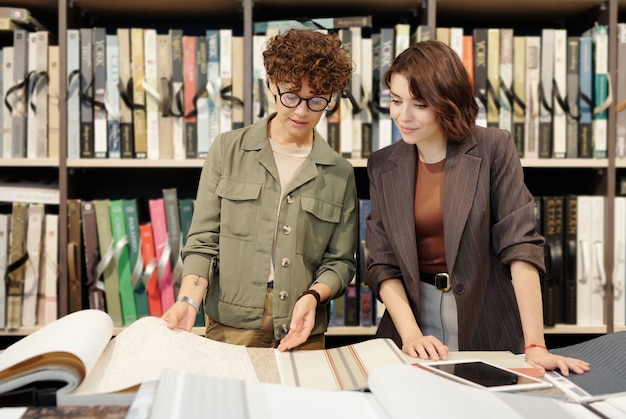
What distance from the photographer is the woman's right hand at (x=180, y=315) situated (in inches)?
40.7

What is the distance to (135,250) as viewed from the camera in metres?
1.89

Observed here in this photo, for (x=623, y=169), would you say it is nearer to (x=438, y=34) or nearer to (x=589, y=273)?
(x=589, y=273)

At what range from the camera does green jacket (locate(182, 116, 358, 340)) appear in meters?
1.32

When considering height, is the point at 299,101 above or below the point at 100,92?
below

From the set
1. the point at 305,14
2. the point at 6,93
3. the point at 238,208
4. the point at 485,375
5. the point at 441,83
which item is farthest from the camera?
the point at 305,14

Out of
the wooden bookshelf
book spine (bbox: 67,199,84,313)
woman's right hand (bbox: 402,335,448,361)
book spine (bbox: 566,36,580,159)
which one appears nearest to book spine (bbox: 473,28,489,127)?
the wooden bookshelf

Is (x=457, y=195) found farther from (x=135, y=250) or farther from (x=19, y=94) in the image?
(x=19, y=94)

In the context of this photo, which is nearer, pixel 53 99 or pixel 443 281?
pixel 443 281

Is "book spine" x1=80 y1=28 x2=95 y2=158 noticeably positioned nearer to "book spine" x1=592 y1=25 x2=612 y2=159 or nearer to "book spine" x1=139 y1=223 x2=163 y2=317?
"book spine" x1=139 y1=223 x2=163 y2=317

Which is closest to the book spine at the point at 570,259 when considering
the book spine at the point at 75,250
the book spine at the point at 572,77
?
the book spine at the point at 572,77

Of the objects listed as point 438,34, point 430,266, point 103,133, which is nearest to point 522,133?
point 438,34

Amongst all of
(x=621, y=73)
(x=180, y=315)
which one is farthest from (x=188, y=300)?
(x=621, y=73)

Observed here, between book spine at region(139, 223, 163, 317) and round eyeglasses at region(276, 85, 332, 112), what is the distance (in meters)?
0.81

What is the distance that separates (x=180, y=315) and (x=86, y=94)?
3.37 feet
